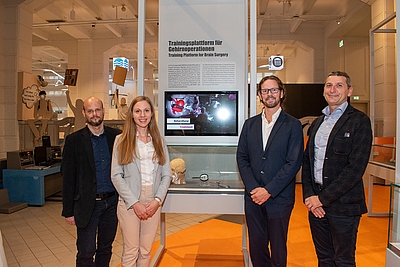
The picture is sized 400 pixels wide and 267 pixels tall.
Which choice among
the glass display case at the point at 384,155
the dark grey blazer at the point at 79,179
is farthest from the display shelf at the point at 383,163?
the dark grey blazer at the point at 79,179

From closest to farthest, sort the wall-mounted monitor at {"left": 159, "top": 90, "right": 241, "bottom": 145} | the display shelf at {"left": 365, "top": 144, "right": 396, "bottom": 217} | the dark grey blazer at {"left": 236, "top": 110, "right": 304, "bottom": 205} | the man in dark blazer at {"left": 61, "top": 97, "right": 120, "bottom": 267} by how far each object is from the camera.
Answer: the dark grey blazer at {"left": 236, "top": 110, "right": 304, "bottom": 205} < the man in dark blazer at {"left": 61, "top": 97, "right": 120, "bottom": 267} < the wall-mounted monitor at {"left": 159, "top": 90, "right": 241, "bottom": 145} < the display shelf at {"left": 365, "top": 144, "right": 396, "bottom": 217}

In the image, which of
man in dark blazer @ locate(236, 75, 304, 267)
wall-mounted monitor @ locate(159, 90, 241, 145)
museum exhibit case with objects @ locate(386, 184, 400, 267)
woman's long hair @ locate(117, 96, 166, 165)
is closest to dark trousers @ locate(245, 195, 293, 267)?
man in dark blazer @ locate(236, 75, 304, 267)

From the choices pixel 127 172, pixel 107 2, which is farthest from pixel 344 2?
pixel 127 172

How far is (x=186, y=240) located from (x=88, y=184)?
2080 millimetres

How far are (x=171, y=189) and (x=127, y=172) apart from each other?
0.61 meters

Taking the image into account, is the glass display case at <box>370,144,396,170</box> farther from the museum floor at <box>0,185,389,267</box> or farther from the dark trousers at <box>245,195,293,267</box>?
the dark trousers at <box>245,195,293,267</box>

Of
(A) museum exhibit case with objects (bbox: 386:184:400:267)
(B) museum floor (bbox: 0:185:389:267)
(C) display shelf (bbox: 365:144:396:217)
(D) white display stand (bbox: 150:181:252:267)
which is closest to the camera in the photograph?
(A) museum exhibit case with objects (bbox: 386:184:400:267)

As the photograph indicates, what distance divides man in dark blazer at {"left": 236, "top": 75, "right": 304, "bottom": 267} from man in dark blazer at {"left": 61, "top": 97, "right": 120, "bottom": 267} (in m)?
1.05

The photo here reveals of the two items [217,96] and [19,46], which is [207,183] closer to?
[217,96]

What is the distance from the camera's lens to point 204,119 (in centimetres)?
319

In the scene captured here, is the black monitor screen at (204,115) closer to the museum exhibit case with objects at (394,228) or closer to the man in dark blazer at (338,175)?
the man in dark blazer at (338,175)

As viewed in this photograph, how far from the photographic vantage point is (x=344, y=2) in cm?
870

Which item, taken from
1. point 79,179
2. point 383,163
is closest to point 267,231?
point 79,179

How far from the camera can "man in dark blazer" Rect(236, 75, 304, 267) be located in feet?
7.22
